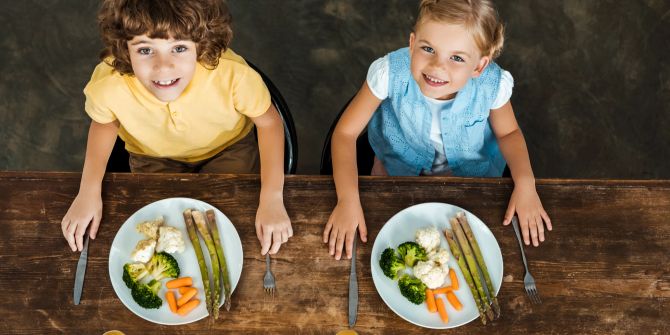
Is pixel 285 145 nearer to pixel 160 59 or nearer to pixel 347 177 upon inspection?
pixel 347 177

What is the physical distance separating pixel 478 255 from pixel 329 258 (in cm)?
37

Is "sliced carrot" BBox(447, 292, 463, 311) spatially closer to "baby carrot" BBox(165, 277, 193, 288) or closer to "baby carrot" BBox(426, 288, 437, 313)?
"baby carrot" BBox(426, 288, 437, 313)

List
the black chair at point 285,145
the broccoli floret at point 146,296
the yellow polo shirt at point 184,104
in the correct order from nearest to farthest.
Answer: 1. the broccoli floret at point 146,296
2. the yellow polo shirt at point 184,104
3. the black chair at point 285,145

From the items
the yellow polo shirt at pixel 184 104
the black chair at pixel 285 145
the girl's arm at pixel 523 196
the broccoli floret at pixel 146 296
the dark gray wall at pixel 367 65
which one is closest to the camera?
the broccoli floret at pixel 146 296

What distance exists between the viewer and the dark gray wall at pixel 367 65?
2562mm

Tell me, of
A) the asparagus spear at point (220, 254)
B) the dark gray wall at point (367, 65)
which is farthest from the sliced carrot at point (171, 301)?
the dark gray wall at point (367, 65)

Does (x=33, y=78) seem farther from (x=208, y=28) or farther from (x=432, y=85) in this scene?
(x=432, y=85)

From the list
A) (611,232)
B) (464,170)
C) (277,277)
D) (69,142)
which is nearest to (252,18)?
(69,142)

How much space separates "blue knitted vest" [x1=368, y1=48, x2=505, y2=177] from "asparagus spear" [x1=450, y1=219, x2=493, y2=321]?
1.20ft

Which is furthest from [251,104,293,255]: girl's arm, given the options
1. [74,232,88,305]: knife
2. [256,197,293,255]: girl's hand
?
[74,232,88,305]: knife

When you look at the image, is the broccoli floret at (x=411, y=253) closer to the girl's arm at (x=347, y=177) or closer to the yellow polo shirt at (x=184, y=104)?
the girl's arm at (x=347, y=177)

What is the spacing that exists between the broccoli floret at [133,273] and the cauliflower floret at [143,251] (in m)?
0.01

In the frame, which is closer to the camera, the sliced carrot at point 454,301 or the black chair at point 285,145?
the sliced carrot at point 454,301

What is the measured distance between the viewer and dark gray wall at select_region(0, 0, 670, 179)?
2.56 m
